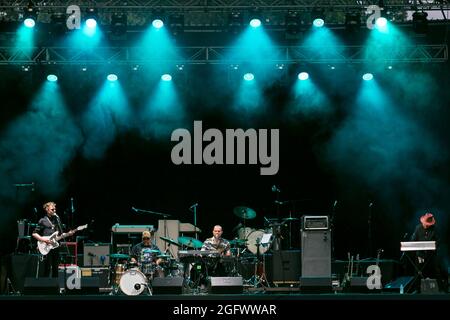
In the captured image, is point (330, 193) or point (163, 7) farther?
point (330, 193)

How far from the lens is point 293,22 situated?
16453 millimetres

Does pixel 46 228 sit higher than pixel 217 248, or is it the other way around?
pixel 46 228

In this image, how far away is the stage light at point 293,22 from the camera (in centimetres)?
1644

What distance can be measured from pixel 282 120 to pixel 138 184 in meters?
3.78

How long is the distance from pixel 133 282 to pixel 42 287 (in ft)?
14.1

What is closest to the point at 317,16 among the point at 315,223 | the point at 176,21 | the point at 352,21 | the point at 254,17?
the point at 352,21

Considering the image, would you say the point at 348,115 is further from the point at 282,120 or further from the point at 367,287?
the point at 367,287

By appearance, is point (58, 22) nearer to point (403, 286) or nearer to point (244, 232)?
point (244, 232)

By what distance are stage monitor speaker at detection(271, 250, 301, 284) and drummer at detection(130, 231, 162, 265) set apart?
2453 millimetres

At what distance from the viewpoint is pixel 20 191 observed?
710 inches

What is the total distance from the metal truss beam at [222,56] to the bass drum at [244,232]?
3735 millimetres
